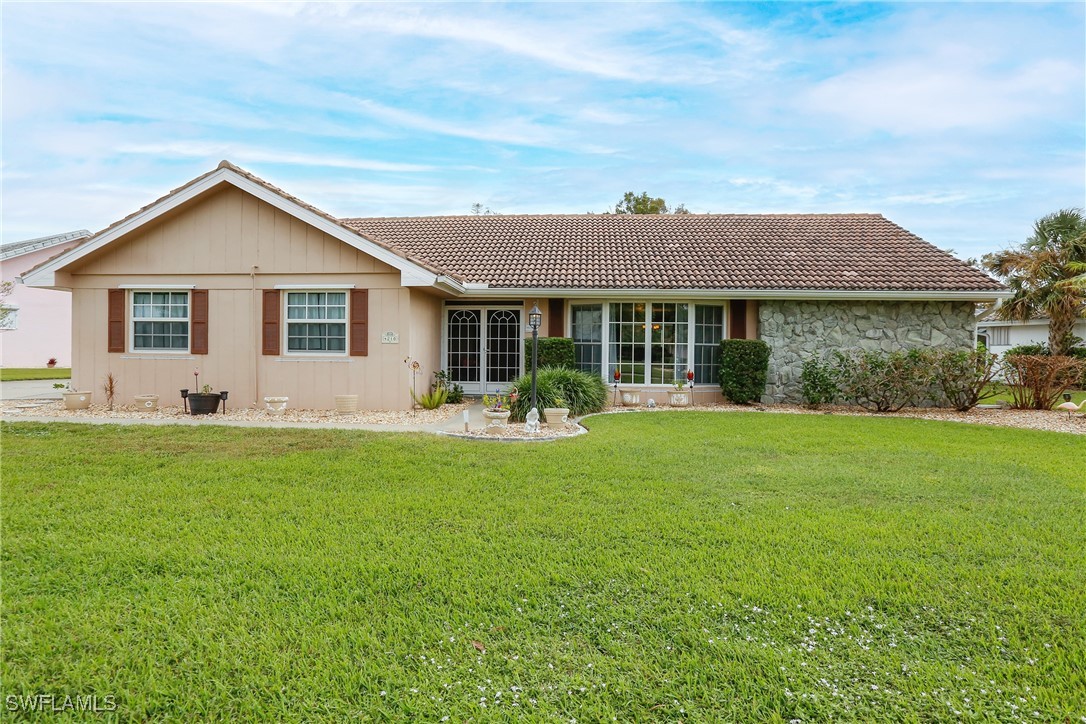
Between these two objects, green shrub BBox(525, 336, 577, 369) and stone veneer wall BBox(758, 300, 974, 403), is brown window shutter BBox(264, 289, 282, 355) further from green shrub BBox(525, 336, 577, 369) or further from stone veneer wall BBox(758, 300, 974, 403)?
stone veneer wall BBox(758, 300, 974, 403)

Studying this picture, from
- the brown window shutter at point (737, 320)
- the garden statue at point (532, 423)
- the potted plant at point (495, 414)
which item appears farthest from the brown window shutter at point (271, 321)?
the brown window shutter at point (737, 320)

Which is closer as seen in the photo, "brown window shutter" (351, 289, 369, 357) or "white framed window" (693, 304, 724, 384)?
"brown window shutter" (351, 289, 369, 357)

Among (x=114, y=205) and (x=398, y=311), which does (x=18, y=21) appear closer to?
(x=398, y=311)

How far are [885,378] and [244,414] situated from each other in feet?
45.8

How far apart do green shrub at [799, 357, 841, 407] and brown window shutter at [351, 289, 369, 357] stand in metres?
10.2

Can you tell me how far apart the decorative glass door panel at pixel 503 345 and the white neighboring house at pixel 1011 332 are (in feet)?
70.0

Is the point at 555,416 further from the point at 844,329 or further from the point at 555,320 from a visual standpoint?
the point at 844,329

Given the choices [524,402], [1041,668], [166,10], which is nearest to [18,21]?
[166,10]

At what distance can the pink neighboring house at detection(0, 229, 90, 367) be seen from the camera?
87.8ft

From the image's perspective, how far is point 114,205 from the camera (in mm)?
18094

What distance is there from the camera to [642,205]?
3341 centimetres

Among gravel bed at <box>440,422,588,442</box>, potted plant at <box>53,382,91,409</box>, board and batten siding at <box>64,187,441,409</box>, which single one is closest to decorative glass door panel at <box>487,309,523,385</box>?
board and batten siding at <box>64,187,441,409</box>

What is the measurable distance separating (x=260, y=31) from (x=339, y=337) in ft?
19.6

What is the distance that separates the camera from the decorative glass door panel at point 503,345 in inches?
616
